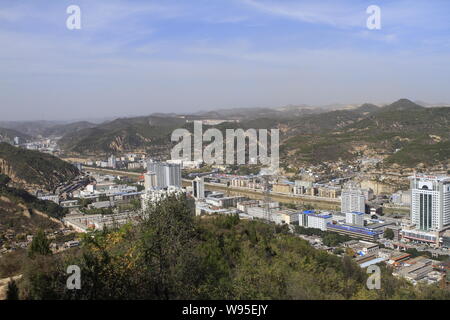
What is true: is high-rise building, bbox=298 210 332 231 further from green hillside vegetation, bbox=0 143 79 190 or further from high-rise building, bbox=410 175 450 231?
green hillside vegetation, bbox=0 143 79 190

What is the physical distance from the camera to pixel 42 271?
110 inches

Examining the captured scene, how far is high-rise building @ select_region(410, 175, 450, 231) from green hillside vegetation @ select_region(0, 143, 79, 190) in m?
14.9

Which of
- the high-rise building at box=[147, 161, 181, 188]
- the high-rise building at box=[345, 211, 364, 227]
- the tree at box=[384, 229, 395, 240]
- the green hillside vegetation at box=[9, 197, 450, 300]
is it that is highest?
the green hillside vegetation at box=[9, 197, 450, 300]

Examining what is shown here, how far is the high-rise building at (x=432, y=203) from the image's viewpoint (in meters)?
9.72

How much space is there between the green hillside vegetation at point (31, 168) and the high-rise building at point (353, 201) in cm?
1274

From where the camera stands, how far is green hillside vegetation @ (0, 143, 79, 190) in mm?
17125

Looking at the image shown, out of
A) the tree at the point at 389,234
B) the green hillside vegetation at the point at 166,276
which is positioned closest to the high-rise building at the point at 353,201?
the tree at the point at 389,234

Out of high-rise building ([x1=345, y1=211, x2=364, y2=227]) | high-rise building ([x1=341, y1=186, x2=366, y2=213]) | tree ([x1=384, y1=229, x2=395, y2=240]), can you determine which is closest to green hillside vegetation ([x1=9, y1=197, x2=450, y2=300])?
tree ([x1=384, y1=229, x2=395, y2=240])

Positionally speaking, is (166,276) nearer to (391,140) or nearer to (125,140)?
(391,140)

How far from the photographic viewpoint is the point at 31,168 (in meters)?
17.9

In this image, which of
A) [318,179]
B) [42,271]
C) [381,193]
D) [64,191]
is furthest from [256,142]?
[42,271]

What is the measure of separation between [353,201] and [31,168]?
14.1 meters

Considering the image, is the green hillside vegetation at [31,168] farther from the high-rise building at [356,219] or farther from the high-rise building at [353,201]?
the high-rise building at [356,219]
